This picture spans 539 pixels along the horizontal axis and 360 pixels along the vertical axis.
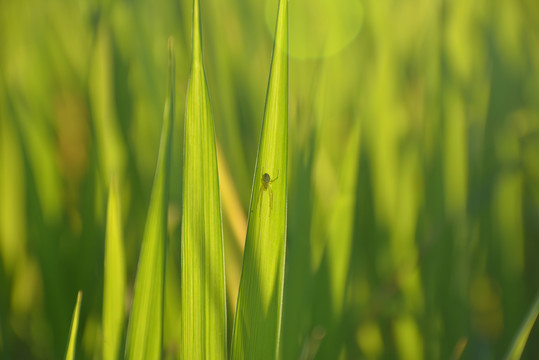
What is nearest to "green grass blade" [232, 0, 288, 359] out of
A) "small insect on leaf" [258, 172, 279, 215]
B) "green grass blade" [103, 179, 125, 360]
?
"small insect on leaf" [258, 172, 279, 215]

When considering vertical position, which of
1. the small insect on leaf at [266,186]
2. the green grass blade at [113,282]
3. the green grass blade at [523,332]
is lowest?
the green grass blade at [523,332]

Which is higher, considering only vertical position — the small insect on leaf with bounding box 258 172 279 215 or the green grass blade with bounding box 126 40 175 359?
the small insect on leaf with bounding box 258 172 279 215

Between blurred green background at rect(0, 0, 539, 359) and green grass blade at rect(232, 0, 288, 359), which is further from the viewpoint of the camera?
blurred green background at rect(0, 0, 539, 359)

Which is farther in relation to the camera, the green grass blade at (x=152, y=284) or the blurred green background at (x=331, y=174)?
the blurred green background at (x=331, y=174)

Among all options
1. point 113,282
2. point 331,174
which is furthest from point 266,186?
point 331,174

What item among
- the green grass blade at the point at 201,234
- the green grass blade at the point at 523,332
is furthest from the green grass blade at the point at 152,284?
the green grass blade at the point at 523,332

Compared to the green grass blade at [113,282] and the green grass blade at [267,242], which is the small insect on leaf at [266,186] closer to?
the green grass blade at [267,242]

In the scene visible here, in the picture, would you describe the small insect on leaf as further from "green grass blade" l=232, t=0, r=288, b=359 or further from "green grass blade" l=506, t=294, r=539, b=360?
"green grass blade" l=506, t=294, r=539, b=360
